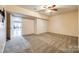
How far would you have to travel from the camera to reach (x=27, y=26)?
1966 millimetres

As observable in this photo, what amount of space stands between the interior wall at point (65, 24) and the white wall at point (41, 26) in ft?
0.32

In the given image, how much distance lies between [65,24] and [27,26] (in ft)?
2.91

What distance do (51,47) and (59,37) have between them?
0.32 meters

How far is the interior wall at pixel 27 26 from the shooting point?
188 centimetres

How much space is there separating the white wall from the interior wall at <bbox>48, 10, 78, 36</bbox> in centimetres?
10

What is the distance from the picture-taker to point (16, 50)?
67.7 inches

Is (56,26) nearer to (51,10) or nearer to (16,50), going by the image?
(51,10)

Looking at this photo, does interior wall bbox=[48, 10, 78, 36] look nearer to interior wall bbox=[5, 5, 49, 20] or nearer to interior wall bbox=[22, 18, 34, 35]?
interior wall bbox=[5, 5, 49, 20]

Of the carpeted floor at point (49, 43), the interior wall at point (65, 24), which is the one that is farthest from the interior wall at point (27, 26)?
the interior wall at point (65, 24)

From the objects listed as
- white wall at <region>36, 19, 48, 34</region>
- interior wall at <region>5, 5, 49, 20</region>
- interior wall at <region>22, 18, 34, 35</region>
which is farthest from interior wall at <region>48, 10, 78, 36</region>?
interior wall at <region>22, 18, 34, 35</region>

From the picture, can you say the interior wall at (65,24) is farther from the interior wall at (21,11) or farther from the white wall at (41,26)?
the interior wall at (21,11)
